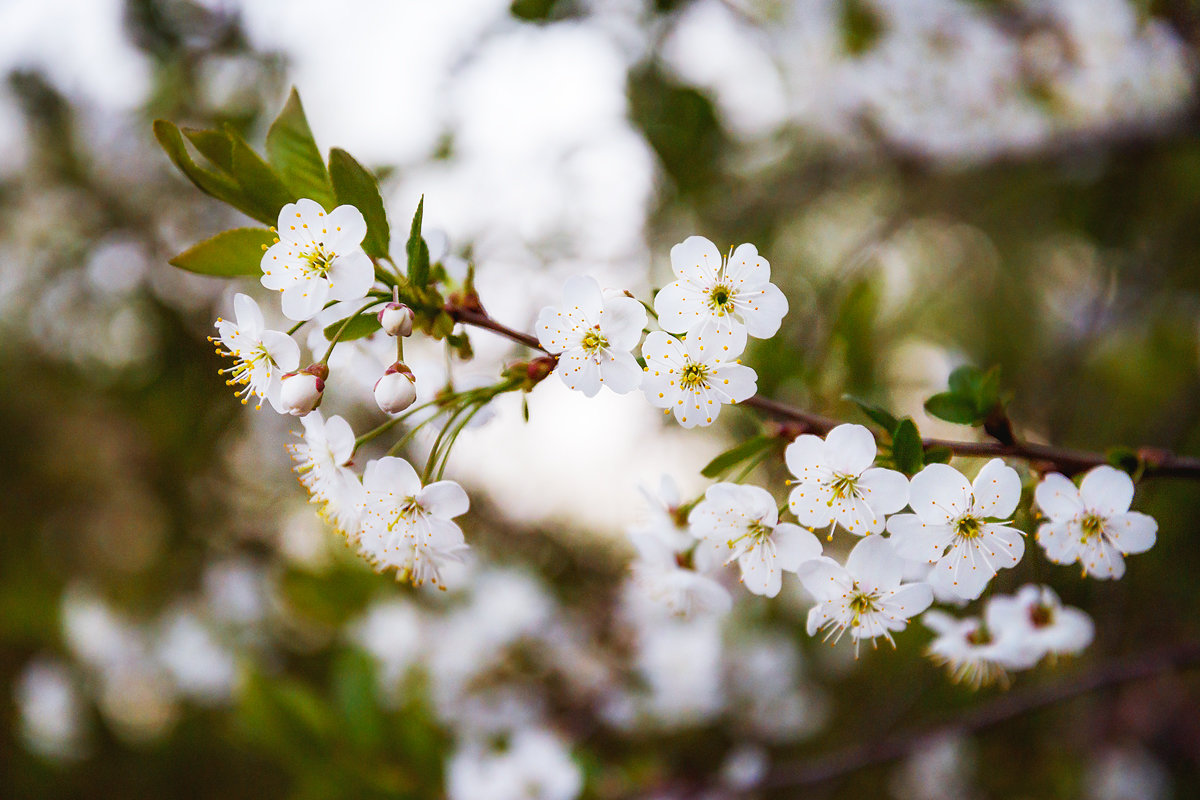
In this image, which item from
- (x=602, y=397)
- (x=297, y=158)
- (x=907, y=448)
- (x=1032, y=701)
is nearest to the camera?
(x=907, y=448)

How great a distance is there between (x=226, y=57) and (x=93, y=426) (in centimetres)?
247

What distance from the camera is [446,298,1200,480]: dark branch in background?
0.86m

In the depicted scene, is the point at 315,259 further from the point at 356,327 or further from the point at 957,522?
the point at 957,522

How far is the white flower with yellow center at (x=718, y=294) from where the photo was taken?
0.84m

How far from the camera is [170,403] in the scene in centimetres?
266

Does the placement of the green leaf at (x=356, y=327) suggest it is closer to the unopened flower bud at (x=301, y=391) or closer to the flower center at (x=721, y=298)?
the unopened flower bud at (x=301, y=391)

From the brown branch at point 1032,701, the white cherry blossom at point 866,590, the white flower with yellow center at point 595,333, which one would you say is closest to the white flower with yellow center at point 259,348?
the white flower with yellow center at point 595,333

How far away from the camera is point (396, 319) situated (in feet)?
2.64

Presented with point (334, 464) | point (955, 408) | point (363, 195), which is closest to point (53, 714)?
point (334, 464)

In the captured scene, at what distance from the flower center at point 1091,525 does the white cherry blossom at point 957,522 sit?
0.08 metres

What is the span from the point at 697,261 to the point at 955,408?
341 mm

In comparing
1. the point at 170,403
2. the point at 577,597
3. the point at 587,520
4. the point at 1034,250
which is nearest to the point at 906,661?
the point at 577,597

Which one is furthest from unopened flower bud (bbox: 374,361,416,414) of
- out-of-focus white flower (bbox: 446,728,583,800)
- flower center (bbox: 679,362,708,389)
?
out-of-focus white flower (bbox: 446,728,583,800)

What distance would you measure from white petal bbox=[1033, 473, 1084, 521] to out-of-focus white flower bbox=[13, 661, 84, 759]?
128 inches
